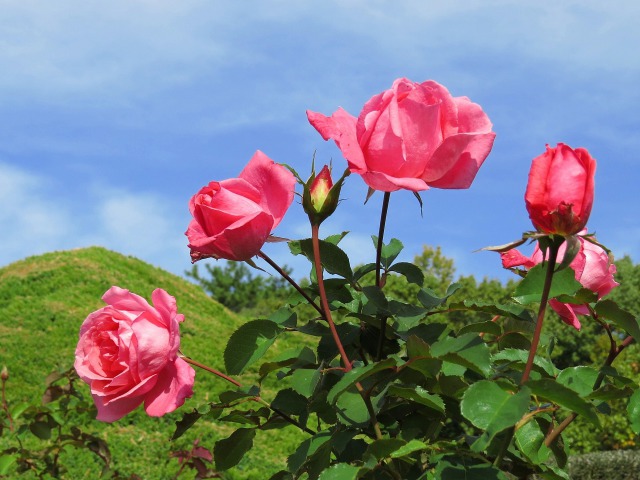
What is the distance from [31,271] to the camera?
1208cm

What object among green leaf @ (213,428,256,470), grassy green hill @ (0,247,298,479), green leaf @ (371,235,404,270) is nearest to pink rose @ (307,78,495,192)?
green leaf @ (371,235,404,270)

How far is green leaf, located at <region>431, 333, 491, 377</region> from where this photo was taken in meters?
0.92

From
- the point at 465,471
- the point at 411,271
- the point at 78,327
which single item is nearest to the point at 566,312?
the point at 411,271

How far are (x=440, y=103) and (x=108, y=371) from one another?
2.14ft

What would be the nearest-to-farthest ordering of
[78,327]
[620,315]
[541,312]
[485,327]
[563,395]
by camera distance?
[563,395], [541,312], [620,315], [485,327], [78,327]

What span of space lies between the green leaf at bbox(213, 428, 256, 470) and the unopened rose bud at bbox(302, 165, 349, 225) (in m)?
0.49

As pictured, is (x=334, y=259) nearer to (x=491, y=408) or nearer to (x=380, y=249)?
(x=380, y=249)

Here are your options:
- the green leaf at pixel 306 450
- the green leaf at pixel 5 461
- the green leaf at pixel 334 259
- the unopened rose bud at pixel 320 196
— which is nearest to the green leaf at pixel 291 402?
the green leaf at pixel 306 450

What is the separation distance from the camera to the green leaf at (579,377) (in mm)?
1166

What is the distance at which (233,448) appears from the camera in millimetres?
1355

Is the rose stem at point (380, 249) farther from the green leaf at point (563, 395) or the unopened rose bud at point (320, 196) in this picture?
the green leaf at point (563, 395)

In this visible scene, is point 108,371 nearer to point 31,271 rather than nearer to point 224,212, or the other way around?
point 224,212

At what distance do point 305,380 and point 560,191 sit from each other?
447 mm

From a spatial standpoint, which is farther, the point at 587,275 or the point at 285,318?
the point at 587,275
